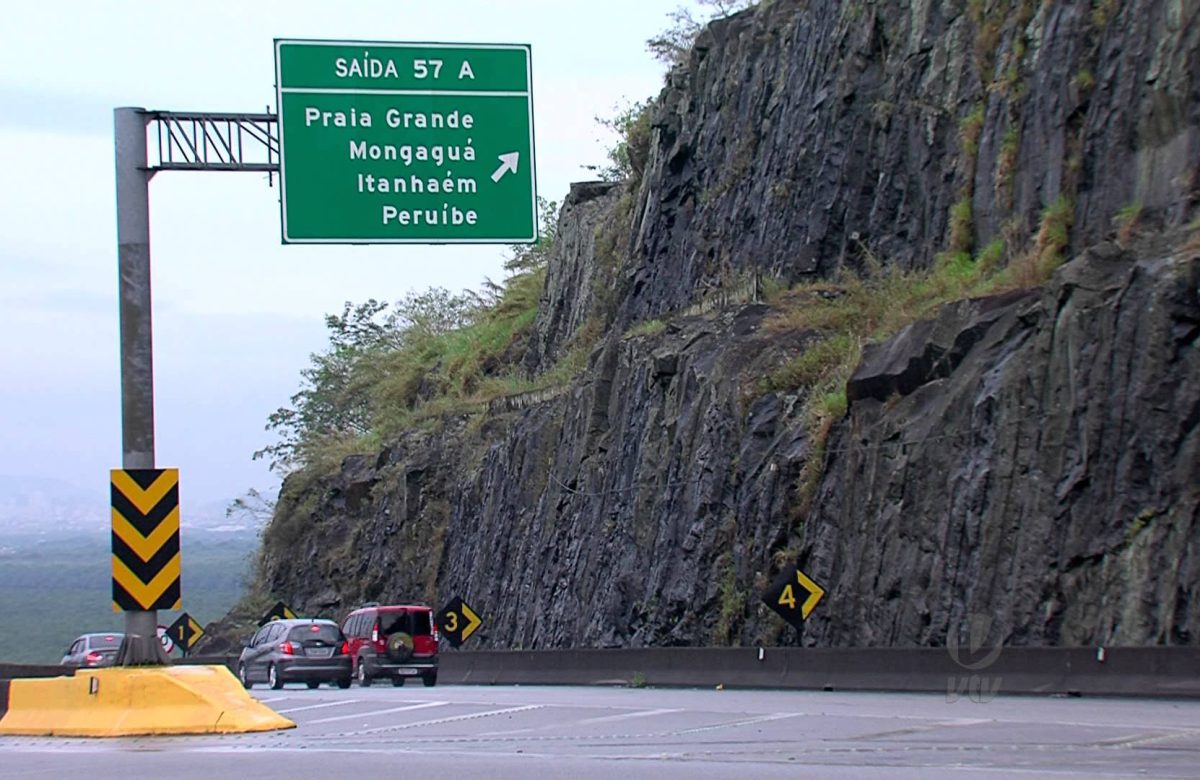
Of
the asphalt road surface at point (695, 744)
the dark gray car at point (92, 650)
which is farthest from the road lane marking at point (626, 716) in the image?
the dark gray car at point (92, 650)

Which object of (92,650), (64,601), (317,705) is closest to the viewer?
(317,705)

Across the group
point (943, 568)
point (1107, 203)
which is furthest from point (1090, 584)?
point (1107, 203)

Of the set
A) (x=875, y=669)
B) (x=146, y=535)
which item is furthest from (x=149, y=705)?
(x=875, y=669)

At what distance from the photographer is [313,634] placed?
3472 cm

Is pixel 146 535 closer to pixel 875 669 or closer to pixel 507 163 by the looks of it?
pixel 507 163

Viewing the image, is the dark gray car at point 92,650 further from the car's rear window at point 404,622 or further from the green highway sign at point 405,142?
the green highway sign at point 405,142

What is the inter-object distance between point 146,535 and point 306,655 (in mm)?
18371

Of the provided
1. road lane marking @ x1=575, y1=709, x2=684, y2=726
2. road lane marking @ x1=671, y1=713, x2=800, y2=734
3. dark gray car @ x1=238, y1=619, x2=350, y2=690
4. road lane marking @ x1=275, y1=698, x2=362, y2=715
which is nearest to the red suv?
dark gray car @ x1=238, y1=619, x2=350, y2=690

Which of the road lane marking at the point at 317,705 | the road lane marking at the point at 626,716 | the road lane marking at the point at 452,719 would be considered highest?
the road lane marking at the point at 626,716

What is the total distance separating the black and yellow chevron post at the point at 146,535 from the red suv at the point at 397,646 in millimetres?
19274

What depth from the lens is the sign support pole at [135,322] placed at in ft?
54.0

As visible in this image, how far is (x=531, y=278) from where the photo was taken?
65688mm

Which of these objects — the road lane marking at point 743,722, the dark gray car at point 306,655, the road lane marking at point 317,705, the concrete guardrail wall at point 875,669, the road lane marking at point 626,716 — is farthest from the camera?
the dark gray car at point 306,655

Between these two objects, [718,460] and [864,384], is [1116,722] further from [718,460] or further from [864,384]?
[718,460]
